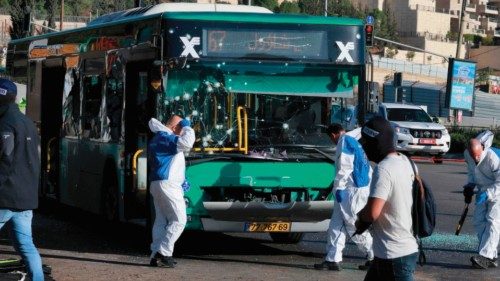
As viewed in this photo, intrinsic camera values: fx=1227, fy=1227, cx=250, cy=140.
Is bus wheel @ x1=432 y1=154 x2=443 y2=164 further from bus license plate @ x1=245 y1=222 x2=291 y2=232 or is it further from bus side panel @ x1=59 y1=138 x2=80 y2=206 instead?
bus license plate @ x1=245 y1=222 x2=291 y2=232

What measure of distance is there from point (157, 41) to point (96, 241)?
322cm

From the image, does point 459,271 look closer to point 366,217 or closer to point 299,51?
point 299,51

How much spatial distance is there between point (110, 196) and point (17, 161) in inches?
254

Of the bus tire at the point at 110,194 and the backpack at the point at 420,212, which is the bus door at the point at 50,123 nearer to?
the bus tire at the point at 110,194

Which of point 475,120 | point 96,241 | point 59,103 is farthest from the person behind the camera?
point 475,120

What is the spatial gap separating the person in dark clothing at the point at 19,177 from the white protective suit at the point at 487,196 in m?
6.21

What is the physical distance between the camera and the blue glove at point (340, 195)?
512 inches

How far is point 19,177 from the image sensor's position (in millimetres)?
9539

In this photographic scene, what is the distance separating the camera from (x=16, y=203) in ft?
31.1

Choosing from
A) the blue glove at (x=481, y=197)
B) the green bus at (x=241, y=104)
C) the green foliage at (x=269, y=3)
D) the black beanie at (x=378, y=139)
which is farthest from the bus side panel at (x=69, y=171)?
the green foliage at (x=269, y=3)

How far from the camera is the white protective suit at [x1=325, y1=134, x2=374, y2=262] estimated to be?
12945 millimetres

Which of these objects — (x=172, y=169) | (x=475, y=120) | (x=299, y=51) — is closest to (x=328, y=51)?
(x=299, y=51)

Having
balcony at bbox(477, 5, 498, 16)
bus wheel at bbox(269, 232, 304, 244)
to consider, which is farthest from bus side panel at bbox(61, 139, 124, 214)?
balcony at bbox(477, 5, 498, 16)

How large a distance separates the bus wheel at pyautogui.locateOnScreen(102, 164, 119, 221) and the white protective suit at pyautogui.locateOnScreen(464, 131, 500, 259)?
4523mm
